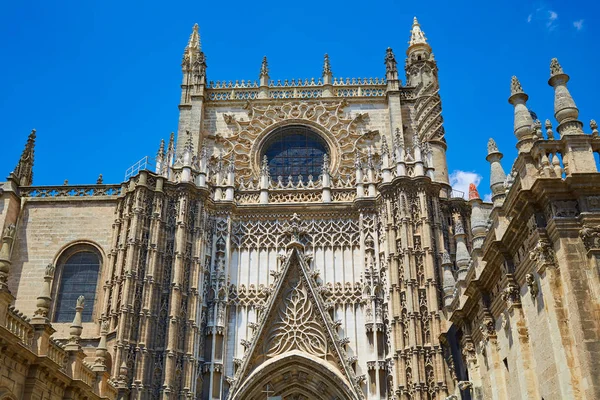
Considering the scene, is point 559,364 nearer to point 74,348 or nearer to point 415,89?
point 74,348

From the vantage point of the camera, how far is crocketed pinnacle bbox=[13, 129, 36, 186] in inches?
1080

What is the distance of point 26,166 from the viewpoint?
1097 inches

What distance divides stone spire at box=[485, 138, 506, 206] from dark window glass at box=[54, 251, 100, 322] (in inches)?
605

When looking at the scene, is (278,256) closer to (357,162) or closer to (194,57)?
(357,162)

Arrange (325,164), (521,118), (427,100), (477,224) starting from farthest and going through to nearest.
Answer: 1. (427,100)
2. (325,164)
3. (477,224)
4. (521,118)

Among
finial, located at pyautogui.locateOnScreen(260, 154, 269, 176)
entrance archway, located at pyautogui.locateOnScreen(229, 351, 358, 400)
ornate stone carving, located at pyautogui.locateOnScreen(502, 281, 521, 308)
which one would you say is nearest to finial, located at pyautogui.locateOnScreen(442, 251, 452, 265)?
entrance archway, located at pyautogui.locateOnScreen(229, 351, 358, 400)

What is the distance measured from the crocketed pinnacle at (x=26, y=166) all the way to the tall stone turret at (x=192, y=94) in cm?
615

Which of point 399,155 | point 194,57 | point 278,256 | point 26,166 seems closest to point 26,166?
point 26,166

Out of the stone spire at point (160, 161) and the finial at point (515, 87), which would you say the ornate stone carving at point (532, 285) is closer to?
the finial at point (515, 87)

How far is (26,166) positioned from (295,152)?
11.3 meters

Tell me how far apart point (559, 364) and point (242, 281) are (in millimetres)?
15479

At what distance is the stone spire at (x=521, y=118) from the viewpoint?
1407 centimetres

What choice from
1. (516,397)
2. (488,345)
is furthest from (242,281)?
(516,397)

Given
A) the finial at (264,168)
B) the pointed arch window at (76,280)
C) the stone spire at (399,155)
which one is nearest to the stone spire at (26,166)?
the pointed arch window at (76,280)
